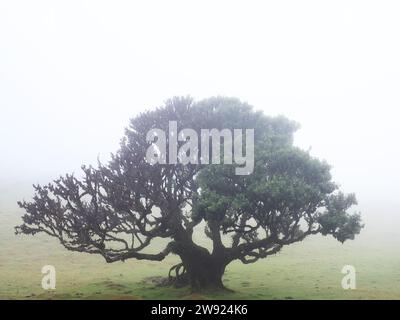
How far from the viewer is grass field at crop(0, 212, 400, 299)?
38.1 metres

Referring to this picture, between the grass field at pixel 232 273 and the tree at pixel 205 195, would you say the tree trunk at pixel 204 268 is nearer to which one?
the tree at pixel 205 195

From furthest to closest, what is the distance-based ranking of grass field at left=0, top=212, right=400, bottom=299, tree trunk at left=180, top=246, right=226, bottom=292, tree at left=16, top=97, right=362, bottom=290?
tree trunk at left=180, top=246, right=226, bottom=292 < grass field at left=0, top=212, right=400, bottom=299 < tree at left=16, top=97, right=362, bottom=290

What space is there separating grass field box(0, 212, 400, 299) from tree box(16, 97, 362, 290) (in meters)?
4.48

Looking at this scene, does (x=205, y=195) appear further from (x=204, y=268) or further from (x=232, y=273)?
(x=232, y=273)

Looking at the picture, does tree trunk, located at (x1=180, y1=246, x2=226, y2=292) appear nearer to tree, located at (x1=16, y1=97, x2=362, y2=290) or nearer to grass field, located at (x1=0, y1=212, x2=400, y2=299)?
tree, located at (x1=16, y1=97, x2=362, y2=290)

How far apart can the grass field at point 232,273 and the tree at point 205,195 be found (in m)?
4.48

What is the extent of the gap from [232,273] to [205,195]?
24.0 meters

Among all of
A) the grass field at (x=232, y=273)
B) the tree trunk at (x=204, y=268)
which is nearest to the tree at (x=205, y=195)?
the tree trunk at (x=204, y=268)

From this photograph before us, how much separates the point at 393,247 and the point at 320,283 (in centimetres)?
3883

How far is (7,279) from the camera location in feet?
149


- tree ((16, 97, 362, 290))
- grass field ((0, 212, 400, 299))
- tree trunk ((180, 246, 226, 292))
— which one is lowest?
grass field ((0, 212, 400, 299))


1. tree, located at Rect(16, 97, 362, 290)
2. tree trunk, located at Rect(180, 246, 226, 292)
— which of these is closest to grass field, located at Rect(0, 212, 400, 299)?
tree trunk, located at Rect(180, 246, 226, 292)

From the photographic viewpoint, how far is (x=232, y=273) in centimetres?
5269
